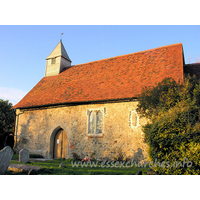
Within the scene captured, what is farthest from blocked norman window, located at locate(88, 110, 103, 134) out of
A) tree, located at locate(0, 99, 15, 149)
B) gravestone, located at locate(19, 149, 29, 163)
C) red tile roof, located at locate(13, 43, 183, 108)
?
tree, located at locate(0, 99, 15, 149)

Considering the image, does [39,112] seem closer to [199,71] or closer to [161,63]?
[161,63]

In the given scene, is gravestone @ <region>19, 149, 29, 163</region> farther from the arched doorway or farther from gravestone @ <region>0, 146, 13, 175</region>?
the arched doorway

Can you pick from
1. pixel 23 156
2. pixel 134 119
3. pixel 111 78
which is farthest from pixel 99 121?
pixel 23 156

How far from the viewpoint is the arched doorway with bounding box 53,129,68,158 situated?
571 inches

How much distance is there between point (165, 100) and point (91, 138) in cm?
620

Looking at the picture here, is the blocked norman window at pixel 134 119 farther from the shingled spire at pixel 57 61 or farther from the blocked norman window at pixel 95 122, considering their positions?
the shingled spire at pixel 57 61

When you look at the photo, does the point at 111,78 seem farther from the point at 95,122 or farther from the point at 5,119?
the point at 5,119

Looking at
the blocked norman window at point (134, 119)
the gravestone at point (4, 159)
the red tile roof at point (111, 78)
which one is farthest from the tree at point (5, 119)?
the gravestone at point (4, 159)

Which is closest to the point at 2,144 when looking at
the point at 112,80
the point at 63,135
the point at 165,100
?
the point at 63,135

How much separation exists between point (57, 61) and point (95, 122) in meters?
9.71

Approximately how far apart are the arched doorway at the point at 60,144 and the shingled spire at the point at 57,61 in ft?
23.6

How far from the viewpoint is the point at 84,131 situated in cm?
1334

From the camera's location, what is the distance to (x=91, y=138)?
13.0m

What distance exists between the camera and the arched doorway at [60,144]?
14.5 meters
